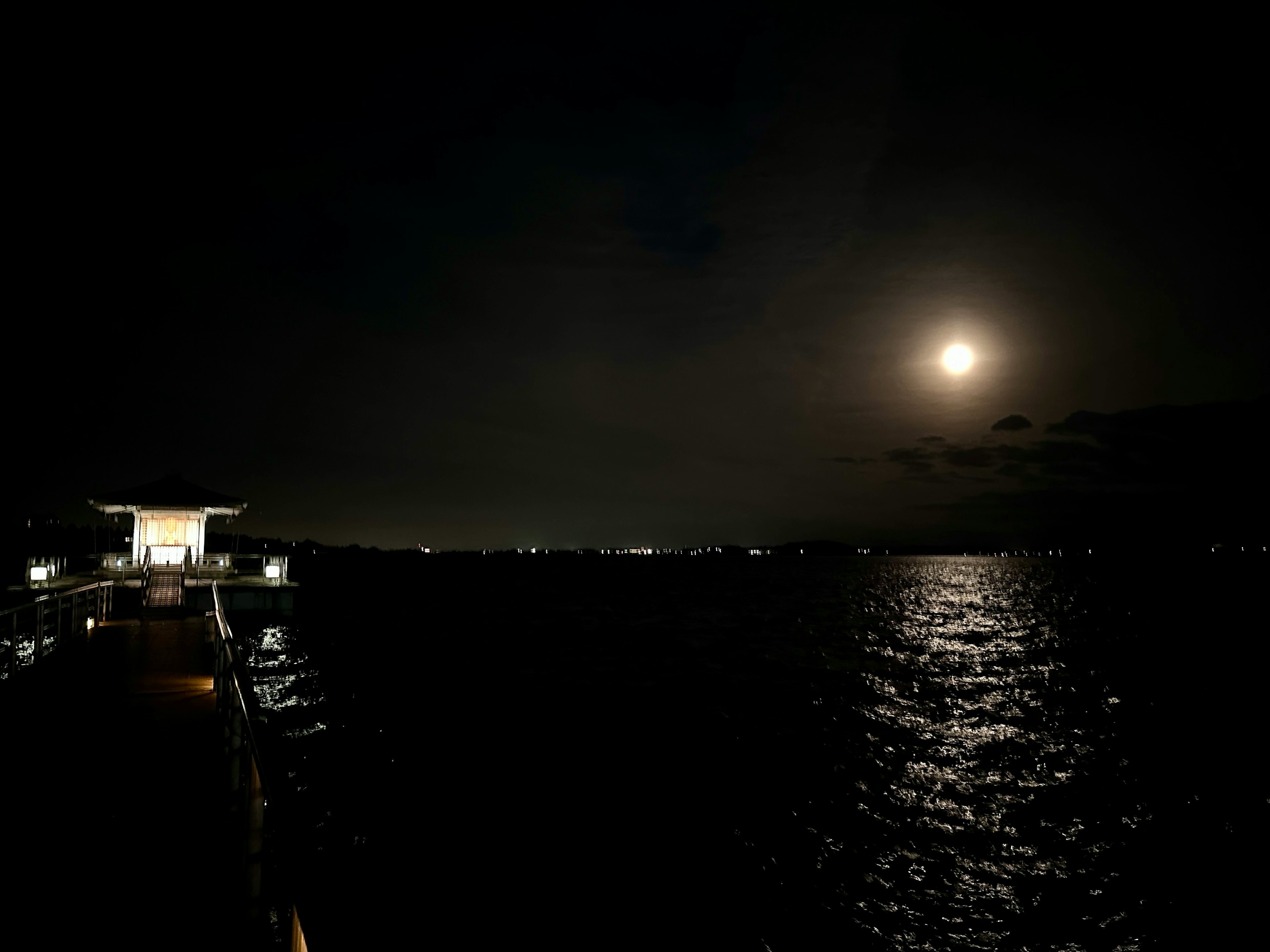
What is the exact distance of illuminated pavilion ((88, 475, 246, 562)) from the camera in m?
32.2

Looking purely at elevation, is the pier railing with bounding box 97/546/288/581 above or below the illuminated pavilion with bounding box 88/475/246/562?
below

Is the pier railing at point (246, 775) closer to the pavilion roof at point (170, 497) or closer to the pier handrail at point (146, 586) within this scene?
the pier handrail at point (146, 586)

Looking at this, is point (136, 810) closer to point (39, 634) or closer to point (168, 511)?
point (39, 634)

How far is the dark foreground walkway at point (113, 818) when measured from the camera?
552 cm

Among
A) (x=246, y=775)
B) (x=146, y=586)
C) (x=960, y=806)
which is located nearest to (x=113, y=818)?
(x=246, y=775)

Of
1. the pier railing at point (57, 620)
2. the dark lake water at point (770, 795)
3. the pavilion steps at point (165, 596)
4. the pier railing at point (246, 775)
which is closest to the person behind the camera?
the pier railing at point (246, 775)

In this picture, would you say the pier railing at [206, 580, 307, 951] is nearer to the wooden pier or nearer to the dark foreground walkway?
the wooden pier

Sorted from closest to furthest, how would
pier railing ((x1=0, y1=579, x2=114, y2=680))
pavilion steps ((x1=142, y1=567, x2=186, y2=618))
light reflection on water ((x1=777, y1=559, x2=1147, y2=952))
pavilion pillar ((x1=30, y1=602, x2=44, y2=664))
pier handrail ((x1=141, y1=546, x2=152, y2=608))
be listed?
light reflection on water ((x1=777, y1=559, x2=1147, y2=952)) < pier railing ((x1=0, y1=579, x2=114, y2=680)) < pavilion pillar ((x1=30, y1=602, x2=44, y2=664)) < pavilion steps ((x1=142, y1=567, x2=186, y2=618)) < pier handrail ((x1=141, y1=546, x2=152, y2=608))

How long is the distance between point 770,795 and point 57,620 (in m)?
21.7

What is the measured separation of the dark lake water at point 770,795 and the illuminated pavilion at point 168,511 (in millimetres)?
7196

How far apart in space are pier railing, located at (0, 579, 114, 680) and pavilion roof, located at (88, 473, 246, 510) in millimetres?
4885

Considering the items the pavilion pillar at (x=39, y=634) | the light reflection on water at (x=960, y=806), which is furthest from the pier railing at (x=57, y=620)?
the light reflection on water at (x=960, y=806)

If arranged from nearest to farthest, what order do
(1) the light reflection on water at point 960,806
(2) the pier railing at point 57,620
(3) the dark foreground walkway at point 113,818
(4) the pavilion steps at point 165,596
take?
(3) the dark foreground walkway at point 113,818
(1) the light reflection on water at point 960,806
(2) the pier railing at point 57,620
(4) the pavilion steps at point 165,596

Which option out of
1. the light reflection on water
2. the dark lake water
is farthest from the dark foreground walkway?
the light reflection on water
